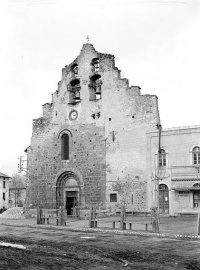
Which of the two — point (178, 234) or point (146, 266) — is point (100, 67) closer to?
point (178, 234)

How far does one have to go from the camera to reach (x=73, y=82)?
37469 mm

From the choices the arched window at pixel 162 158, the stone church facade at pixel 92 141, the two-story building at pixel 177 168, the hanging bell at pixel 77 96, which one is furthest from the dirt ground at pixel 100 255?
the hanging bell at pixel 77 96

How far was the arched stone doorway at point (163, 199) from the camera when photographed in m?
30.1

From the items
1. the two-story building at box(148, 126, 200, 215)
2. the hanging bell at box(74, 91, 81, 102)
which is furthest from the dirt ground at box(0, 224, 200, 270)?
the hanging bell at box(74, 91, 81, 102)

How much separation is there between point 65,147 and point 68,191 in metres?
4.45

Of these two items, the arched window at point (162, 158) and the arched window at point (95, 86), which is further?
the arched window at point (95, 86)

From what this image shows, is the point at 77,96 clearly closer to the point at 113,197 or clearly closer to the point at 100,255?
the point at 113,197

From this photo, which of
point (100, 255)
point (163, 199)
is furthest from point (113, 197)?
point (100, 255)

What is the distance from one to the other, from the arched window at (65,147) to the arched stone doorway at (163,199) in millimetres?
10525

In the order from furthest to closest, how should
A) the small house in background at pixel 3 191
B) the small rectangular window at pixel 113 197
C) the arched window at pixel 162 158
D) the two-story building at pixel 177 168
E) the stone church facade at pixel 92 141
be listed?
the small house in background at pixel 3 191
the small rectangular window at pixel 113 197
the stone church facade at pixel 92 141
the arched window at pixel 162 158
the two-story building at pixel 177 168

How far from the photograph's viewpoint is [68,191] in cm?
3597

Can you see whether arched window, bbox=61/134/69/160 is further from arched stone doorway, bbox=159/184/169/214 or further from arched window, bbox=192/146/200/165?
arched window, bbox=192/146/200/165

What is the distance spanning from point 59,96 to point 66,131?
12.8ft

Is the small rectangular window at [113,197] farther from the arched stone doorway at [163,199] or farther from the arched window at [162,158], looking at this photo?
the arched window at [162,158]
